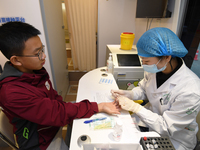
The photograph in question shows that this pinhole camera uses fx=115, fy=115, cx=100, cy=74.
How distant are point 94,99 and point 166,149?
599 mm

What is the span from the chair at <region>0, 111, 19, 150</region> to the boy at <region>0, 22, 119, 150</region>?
0.06 metres

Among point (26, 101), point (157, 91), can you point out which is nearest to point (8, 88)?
point (26, 101)

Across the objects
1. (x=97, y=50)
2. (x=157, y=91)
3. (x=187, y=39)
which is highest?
(x=187, y=39)

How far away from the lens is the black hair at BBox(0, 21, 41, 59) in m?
0.71

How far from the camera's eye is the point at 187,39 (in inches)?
44.5

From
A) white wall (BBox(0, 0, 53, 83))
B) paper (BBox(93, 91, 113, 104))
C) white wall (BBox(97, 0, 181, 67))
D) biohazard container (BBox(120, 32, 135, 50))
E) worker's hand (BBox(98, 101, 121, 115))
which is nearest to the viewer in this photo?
worker's hand (BBox(98, 101, 121, 115))

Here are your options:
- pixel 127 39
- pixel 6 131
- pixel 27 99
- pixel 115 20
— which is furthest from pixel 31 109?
pixel 115 20

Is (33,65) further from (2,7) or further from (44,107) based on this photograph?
(2,7)

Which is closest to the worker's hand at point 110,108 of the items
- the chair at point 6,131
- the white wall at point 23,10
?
the chair at point 6,131

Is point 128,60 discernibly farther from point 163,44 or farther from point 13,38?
point 13,38

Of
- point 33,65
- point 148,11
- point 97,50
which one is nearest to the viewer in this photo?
point 33,65

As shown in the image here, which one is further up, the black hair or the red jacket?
the black hair

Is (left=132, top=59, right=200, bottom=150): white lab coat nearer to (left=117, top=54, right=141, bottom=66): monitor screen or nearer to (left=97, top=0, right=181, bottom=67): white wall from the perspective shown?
(left=117, top=54, right=141, bottom=66): monitor screen

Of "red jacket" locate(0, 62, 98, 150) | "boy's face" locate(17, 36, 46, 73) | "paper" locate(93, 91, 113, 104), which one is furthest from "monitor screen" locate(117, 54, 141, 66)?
"boy's face" locate(17, 36, 46, 73)
